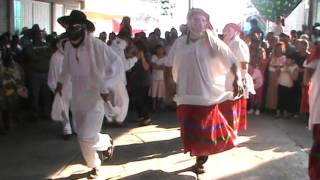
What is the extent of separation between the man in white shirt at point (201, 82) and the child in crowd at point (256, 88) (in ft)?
17.3

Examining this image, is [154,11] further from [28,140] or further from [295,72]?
[28,140]

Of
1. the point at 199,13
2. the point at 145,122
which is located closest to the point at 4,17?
the point at 145,122

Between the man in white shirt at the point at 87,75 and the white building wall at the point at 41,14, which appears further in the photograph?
the white building wall at the point at 41,14

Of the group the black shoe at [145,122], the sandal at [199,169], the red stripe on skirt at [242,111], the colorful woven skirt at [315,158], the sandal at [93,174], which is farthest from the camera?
the black shoe at [145,122]

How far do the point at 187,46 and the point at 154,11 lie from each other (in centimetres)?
1799

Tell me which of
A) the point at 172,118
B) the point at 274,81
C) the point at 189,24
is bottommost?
the point at 172,118

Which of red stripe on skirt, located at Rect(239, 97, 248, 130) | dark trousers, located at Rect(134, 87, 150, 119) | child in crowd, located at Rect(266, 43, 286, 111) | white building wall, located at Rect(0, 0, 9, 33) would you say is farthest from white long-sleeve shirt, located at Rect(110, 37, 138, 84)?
white building wall, located at Rect(0, 0, 9, 33)

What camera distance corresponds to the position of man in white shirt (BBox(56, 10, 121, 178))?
249 inches

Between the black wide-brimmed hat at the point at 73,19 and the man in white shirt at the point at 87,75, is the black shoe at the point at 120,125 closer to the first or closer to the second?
the man in white shirt at the point at 87,75

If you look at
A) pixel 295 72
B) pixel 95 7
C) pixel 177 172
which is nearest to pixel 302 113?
pixel 295 72

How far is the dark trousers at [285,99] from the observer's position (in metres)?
11.5

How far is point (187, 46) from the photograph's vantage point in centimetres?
661

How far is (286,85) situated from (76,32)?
20.8ft

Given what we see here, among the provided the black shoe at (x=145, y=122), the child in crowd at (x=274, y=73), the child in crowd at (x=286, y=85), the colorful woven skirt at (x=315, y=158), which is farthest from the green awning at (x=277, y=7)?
the colorful woven skirt at (x=315, y=158)
